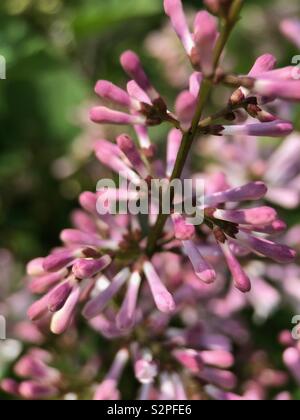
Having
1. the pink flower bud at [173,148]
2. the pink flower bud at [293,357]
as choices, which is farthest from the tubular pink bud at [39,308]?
the pink flower bud at [293,357]

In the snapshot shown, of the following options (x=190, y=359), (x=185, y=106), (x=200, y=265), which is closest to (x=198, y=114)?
(x=185, y=106)

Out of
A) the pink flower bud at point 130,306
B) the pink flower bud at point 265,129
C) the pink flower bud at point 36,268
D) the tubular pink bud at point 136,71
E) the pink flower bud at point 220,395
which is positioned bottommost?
the pink flower bud at point 220,395

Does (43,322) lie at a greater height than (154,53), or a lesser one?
lesser

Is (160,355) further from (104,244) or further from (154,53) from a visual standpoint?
(154,53)

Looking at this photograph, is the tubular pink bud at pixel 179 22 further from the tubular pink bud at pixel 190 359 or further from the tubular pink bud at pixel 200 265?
the tubular pink bud at pixel 190 359

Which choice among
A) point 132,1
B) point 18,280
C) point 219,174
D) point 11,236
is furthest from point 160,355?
point 132,1

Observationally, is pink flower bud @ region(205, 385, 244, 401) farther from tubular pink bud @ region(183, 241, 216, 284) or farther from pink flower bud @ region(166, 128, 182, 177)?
pink flower bud @ region(166, 128, 182, 177)

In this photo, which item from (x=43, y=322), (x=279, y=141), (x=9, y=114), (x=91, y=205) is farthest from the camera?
(x=9, y=114)
